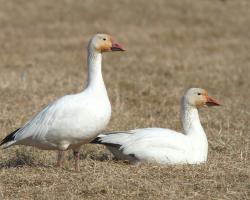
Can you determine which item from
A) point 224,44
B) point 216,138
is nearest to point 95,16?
point 224,44

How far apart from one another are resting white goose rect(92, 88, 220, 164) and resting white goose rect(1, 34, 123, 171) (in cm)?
58

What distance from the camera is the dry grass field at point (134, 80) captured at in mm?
5664

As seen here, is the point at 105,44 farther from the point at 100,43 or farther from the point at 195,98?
the point at 195,98

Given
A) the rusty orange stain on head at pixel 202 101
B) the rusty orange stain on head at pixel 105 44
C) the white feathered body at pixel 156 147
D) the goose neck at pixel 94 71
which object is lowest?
the white feathered body at pixel 156 147

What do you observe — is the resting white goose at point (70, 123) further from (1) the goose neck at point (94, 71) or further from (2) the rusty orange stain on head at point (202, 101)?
(2) the rusty orange stain on head at point (202, 101)

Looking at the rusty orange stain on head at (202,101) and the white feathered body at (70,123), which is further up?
the rusty orange stain on head at (202,101)

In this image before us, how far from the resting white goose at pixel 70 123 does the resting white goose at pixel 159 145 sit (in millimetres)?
583

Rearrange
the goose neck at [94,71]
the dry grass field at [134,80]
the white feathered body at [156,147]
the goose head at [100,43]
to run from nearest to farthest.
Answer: the dry grass field at [134,80], the goose neck at [94,71], the white feathered body at [156,147], the goose head at [100,43]

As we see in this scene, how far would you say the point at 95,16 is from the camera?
67.2ft

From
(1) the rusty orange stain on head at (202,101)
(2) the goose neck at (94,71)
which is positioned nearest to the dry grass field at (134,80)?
(1) the rusty orange stain on head at (202,101)

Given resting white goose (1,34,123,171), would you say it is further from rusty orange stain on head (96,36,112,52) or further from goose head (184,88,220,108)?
goose head (184,88,220,108)

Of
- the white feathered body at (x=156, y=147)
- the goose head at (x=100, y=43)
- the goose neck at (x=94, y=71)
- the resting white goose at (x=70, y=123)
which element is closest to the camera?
the resting white goose at (x=70, y=123)

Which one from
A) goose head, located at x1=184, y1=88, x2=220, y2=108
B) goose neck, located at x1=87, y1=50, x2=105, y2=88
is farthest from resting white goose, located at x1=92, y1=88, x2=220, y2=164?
goose neck, located at x1=87, y1=50, x2=105, y2=88

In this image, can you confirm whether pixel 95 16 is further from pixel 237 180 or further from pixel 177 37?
pixel 237 180
